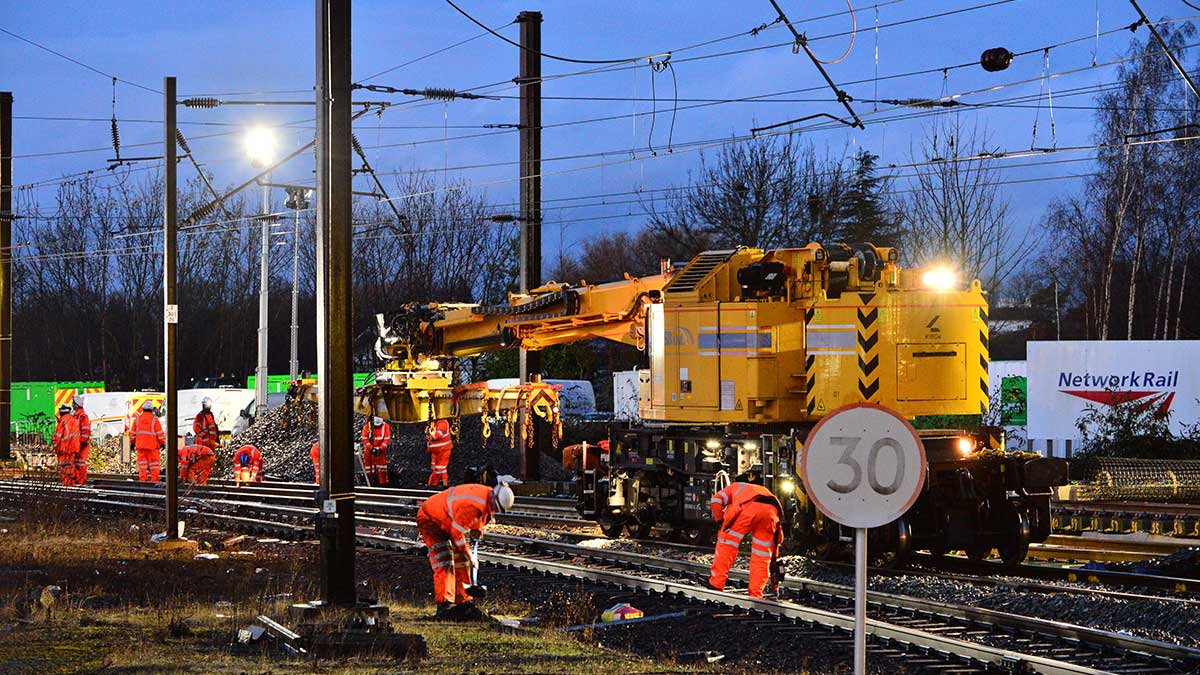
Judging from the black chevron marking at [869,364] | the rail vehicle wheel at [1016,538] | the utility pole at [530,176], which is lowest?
the rail vehicle wheel at [1016,538]

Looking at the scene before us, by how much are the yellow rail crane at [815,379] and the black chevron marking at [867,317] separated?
11 mm

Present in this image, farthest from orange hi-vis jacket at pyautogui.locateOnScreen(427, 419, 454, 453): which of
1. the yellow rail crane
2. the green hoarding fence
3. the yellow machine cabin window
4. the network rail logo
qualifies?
the yellow machine cabin window

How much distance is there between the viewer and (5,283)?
38812mm

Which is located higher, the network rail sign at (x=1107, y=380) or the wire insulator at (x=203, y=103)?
the wire insulator at (x=203, y=103)

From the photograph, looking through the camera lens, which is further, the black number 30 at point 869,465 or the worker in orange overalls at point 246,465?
the worker in orange overalls at point 246,465

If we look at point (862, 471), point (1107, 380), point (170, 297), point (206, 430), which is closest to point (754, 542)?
point (862, 471)

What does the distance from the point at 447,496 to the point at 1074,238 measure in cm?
4178

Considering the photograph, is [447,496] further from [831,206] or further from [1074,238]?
[1074,238]

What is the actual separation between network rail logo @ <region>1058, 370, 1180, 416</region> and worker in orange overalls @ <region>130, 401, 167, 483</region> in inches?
742

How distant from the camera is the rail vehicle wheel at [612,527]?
1819cm

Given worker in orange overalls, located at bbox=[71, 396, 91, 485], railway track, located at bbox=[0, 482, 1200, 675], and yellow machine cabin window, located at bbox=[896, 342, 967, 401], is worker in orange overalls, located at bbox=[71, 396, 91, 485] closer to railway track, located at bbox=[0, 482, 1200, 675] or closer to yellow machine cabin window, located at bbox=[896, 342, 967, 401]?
railway track, located at bbox=[0, 482, 1200, 675]

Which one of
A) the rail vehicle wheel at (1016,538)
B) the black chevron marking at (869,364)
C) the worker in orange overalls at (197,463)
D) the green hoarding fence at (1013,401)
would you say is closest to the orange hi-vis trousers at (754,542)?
the black chevron marking at (869,364)

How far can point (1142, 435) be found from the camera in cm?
2492

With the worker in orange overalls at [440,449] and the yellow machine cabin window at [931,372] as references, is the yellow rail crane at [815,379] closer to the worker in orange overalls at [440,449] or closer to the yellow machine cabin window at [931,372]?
the yellow machine cabin window at [931,372]
